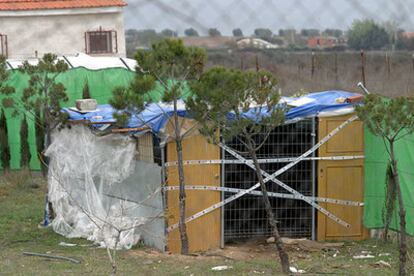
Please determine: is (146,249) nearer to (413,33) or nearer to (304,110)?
(304,110)

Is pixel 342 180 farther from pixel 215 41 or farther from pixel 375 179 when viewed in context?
pixel 215 41

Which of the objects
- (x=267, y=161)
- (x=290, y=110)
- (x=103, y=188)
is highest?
(x=290, y=110)

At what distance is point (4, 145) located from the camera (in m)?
17.1

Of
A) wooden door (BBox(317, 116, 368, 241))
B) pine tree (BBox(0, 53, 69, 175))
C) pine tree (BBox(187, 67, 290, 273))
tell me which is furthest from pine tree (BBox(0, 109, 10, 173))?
pine tree (BBox(187, 67, 290, 273))

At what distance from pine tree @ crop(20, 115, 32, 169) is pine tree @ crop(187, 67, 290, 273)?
911 cm

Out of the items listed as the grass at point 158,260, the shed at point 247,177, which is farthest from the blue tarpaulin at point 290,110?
the grass at point 158,260

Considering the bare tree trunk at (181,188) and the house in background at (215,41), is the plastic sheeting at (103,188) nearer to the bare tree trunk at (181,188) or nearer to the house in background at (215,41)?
the bare tree trunk at (181,188)

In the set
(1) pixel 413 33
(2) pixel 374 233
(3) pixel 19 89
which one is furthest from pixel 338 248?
(3) pixel 19 89

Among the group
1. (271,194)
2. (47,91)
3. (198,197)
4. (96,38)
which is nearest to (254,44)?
(96,38)

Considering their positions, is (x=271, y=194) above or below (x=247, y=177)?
below

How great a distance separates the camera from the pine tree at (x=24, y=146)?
55.9 ft

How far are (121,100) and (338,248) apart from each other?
3371 millimetres

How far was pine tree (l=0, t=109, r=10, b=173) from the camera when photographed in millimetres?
17047

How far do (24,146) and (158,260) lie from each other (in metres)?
8.64
